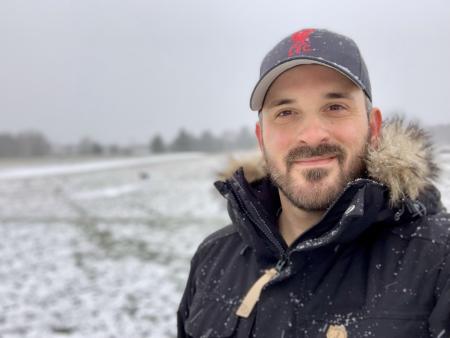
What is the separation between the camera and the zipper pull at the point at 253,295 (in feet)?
5.74

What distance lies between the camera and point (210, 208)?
13.9 meters

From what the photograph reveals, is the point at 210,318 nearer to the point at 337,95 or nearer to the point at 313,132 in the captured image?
the point at 313,132

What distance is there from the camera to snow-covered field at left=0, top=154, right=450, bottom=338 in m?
5.17

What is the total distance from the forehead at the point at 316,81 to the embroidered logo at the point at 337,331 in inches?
40.5

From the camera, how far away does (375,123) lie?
1940 mm

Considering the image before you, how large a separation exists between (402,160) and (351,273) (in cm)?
52

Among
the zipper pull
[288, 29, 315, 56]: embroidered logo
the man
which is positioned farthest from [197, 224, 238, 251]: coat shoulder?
[288, 29, 315, 56]: embroidered logo

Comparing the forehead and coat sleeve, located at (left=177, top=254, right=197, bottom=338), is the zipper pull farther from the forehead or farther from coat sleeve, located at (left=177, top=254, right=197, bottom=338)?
the forehead

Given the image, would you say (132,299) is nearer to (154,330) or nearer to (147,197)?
(154,330)

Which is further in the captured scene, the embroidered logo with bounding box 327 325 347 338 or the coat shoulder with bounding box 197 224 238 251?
the coat shoulder with bounding box 197 224 238 251

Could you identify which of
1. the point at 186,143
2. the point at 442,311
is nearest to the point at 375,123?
the point at 442,311

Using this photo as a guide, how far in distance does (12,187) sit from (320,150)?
26081mm

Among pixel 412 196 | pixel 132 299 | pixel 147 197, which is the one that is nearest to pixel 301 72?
pixel 412 196

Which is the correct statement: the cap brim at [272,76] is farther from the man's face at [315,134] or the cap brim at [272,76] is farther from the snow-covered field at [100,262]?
the snow-covered field at [100,262]
